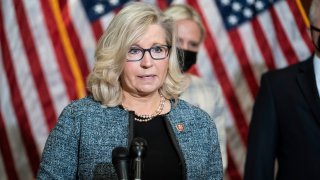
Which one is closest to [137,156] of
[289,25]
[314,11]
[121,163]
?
[121,163]

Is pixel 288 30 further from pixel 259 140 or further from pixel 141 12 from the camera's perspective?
pixel 141 12

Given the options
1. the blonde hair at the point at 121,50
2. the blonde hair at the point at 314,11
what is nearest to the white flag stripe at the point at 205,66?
the blonde hair at the point at 314,11

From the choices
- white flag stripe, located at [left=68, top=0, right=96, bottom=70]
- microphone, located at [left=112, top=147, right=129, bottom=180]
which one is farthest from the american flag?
microphone, located at [left=112, top=147, right=129, bottom=180]

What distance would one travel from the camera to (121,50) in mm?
1824

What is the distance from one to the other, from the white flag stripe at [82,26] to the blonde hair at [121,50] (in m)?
1.67

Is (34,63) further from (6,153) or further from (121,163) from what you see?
(121,163)

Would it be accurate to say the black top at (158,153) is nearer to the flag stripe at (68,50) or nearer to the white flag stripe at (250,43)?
the flag stripe at (68,50)

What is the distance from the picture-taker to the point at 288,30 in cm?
386

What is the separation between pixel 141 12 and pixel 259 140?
0.94 metres

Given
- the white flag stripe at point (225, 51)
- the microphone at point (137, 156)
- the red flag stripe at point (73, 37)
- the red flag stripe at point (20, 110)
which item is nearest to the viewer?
the microphone at point (137, 156)

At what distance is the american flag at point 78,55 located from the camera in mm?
3477

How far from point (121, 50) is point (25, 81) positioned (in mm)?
1792

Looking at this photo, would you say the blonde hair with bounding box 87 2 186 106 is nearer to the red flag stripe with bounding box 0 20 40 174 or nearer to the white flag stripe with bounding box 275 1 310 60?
the red flag stripe with bounding box 0 20 40 174

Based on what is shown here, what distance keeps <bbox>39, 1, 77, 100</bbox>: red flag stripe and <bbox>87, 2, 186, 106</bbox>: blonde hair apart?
1.66 metres
